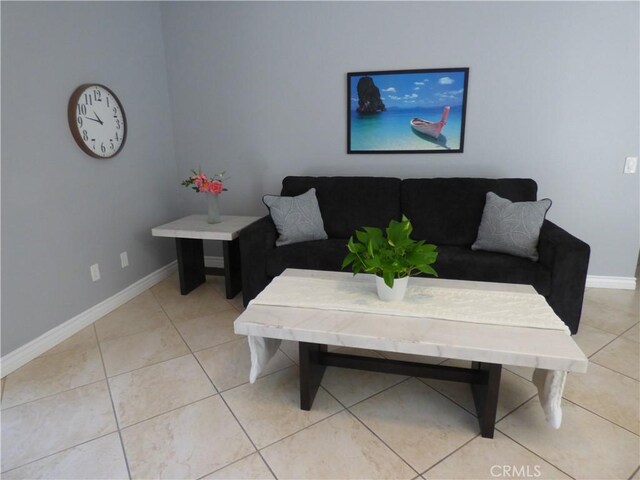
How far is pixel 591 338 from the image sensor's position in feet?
7.38

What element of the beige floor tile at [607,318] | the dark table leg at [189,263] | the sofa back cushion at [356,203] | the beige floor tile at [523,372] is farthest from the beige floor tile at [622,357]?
the dark table leg at [189,263]

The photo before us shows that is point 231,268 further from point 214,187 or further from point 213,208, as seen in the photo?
point 214,187

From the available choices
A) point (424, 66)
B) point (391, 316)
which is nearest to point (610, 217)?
point (424, 66)

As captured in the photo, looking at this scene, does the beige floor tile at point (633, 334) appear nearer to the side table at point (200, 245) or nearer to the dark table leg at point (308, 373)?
the dark table leg at point (308, 373)

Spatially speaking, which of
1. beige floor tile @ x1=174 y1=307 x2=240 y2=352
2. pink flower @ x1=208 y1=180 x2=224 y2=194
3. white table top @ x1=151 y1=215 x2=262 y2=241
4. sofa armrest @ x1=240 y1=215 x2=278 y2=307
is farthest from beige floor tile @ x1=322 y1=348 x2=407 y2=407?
pink flower @ x1=208 y1=180 x2=224 y2=194

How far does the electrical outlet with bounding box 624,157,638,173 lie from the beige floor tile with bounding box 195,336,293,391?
2.81 meters

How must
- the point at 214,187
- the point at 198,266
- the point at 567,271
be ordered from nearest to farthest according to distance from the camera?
the point at 567,271, the point at 214,187, the point at 198,266

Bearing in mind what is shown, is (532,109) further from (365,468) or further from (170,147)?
(170,147)

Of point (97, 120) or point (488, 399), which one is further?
point (97, 120)

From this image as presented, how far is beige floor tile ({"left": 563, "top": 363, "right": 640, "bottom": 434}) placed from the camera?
1615 millimetres

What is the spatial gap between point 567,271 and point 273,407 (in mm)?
1749

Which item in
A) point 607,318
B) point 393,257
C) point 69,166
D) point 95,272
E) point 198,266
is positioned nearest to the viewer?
point 393,257

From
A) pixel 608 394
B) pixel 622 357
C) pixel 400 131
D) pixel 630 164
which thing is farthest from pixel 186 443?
pixel 630 164

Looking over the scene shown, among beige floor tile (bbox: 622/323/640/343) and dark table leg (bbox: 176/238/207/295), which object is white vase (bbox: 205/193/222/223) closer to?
dark table leg (bbox: 176/238/207/295)
